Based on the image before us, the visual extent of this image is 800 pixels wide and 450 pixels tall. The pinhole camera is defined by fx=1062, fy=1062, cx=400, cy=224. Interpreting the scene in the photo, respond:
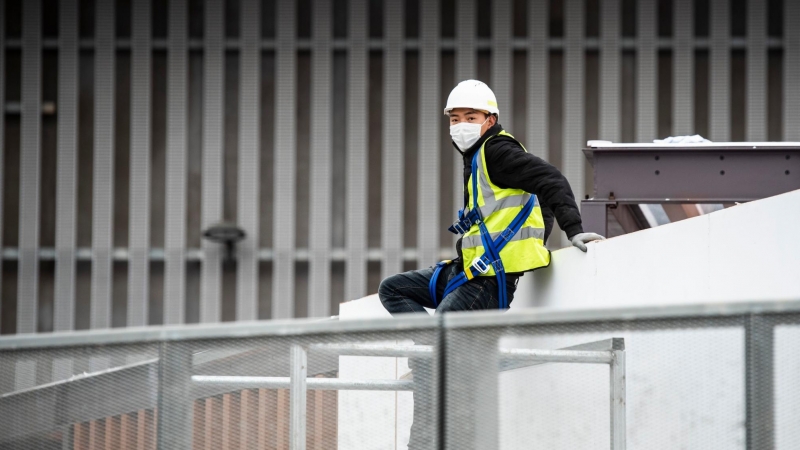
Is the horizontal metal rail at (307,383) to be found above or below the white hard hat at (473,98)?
below

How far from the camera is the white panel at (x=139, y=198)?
16.4 meters

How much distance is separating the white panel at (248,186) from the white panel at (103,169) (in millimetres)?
2028

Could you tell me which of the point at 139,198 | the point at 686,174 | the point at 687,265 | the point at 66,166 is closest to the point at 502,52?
the point at 139,198

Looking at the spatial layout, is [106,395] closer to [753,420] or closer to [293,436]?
[293,436]

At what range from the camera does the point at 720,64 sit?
53.2 ft

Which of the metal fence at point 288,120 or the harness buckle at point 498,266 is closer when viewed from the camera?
the harness buckle at point 498,266

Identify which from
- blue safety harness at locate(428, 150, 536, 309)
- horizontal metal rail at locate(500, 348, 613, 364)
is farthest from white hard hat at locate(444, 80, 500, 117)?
horizontal metal rail at locate(500, 348, 613, 364)

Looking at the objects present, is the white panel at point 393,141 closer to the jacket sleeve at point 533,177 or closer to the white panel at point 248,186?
the white panel at point 248,186

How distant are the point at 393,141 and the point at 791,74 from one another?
6112 mm

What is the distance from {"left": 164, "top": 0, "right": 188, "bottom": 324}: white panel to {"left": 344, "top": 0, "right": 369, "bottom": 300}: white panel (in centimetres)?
255

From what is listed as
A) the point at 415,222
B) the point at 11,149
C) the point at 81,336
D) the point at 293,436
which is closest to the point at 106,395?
the point at 81,336

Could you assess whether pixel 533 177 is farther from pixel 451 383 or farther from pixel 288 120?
pixel 288 120

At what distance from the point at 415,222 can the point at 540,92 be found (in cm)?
279

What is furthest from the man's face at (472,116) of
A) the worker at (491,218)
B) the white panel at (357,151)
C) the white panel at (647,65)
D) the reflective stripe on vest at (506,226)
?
the white panel at (647,65)
